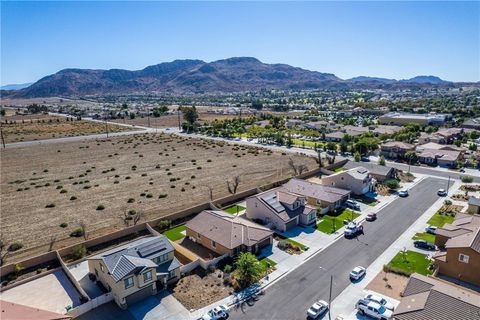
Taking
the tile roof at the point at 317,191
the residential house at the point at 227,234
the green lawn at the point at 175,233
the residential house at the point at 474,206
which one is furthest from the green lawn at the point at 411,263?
the green lawn at the point at 175,233

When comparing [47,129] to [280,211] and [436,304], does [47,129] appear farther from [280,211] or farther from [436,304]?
[436,304]

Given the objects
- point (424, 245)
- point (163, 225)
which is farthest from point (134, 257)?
point (424, 245)

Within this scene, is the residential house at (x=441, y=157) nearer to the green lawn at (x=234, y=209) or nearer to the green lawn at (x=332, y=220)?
the green lawn at (x=332, y=220)

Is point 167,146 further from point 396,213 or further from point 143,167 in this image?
point 396,213

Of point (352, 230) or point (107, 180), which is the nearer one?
point (352, 230)

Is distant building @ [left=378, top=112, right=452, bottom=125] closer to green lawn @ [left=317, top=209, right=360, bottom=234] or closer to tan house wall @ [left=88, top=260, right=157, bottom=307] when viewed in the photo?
green lawn @ [left=317, top=209, right=360, bottom=234]
